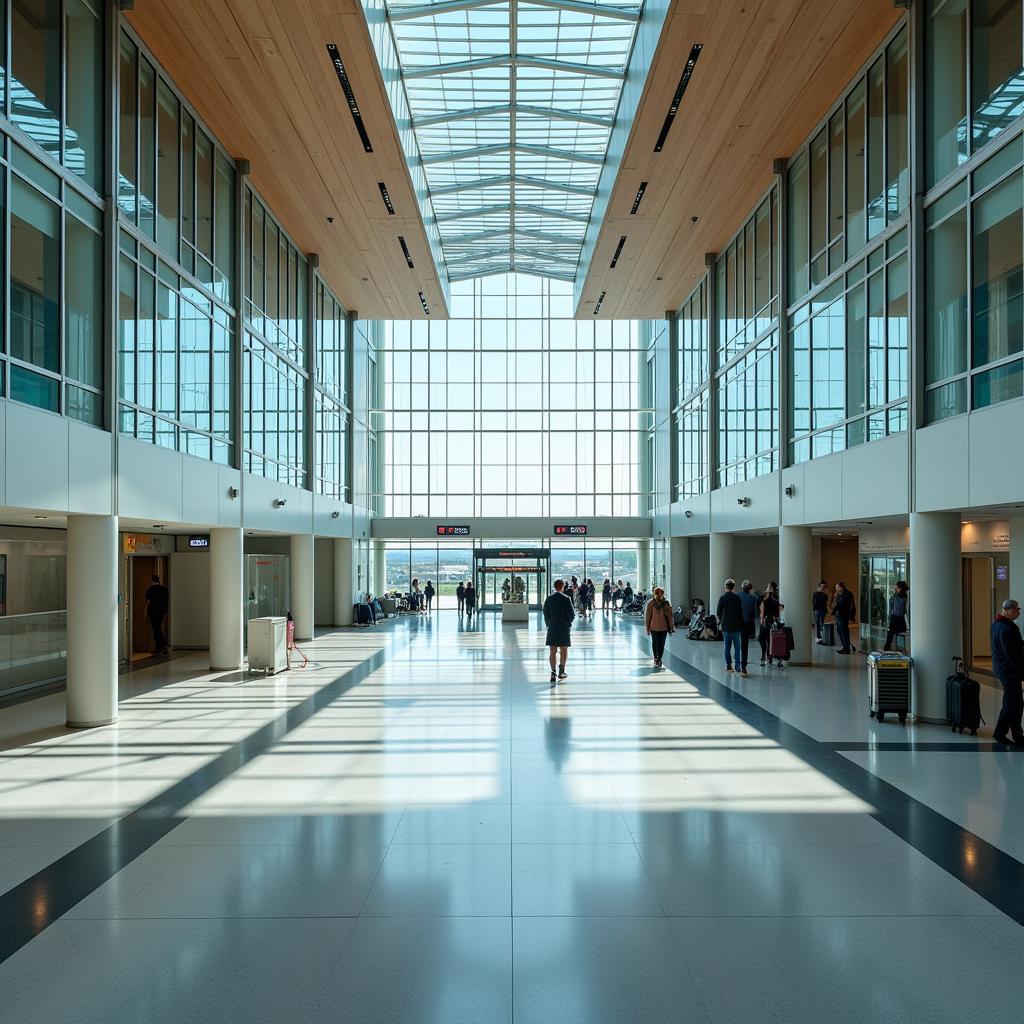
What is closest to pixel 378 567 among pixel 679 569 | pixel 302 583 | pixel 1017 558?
pixel 679 569

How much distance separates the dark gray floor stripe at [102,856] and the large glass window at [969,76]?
11010 mm

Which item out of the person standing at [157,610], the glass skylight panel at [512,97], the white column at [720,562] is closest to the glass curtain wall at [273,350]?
the person standing at [157,610]

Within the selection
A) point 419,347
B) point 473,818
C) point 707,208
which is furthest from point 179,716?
point 419,347

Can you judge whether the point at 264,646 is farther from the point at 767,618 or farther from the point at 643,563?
the point at 643,563

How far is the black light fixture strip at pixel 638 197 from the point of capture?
1812 cm

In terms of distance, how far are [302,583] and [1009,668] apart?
702 inches

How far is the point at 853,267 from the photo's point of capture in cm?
1461

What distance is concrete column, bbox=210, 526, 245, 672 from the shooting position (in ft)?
56.1

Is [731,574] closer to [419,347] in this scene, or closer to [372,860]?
[372,860]

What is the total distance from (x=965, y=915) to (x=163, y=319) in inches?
510

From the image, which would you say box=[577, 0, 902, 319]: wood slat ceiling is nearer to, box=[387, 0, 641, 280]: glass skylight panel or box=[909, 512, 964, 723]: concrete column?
box=[387, 0, 641, 280]: glass skylight panel

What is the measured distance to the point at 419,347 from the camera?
4172cm

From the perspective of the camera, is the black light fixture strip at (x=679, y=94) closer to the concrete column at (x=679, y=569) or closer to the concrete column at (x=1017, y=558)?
the concrete column at (x=1017, y=558)

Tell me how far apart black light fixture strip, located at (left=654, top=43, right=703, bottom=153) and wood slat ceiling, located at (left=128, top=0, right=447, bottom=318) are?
4638 mm
